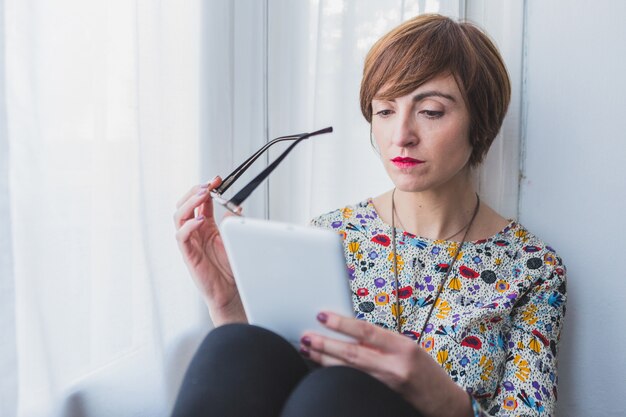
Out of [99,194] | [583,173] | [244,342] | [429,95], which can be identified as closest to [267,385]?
[244,342]

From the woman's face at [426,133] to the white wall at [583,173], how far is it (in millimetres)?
290

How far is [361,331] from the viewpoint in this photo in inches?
24.5

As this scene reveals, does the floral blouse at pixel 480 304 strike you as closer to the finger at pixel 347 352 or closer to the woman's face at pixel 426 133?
the woman's face at pixel 426 133

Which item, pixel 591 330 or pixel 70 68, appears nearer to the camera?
pixel 70 68

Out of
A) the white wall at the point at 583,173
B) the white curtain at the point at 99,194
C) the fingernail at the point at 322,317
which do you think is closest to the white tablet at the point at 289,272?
the fingernail at the point at 322,317

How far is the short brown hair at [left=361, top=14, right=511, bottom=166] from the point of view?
0.88 metres

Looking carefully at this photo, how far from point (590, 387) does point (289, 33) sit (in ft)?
3.16

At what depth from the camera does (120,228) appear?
879 millimetres

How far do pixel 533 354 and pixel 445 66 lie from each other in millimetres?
473

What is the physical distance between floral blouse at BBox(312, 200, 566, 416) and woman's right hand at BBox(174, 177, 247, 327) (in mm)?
230

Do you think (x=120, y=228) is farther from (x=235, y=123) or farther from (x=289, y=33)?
(x=289, y=33)

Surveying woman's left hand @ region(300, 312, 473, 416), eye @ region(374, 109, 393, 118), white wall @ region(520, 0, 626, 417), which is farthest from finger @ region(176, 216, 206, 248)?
white wall @ region(520, 0, 626, 417)

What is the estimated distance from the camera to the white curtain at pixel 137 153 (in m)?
0.73

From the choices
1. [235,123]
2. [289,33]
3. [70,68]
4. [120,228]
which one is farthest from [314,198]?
[70,68]
